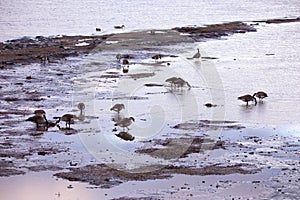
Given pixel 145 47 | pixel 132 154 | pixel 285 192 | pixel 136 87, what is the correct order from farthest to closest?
pixel 145 47 → pixel 136 87 → pixel 132 154 → pixel 285 192

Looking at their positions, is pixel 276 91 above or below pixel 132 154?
above

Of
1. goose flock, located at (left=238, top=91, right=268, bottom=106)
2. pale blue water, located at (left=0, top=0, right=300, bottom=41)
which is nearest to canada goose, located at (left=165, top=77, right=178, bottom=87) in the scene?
goose flock, located at (left=238, top=91, right=268, bottom=106)

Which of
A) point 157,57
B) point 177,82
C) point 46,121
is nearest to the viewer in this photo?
point 46,121

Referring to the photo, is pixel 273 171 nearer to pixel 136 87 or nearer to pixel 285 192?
pixel 285 192

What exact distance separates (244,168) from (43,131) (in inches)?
351

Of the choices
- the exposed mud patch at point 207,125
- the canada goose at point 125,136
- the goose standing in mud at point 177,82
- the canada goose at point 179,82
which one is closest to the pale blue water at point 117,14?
the goose standing in mud at point 177,82

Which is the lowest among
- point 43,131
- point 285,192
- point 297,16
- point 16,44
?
point 285,192

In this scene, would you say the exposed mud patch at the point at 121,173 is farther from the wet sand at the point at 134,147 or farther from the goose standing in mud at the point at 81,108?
the goose standing in mud at the point at 81,108

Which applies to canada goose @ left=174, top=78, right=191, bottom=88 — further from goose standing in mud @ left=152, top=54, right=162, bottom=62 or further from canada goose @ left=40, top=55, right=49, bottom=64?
canada goose @ left=40, top=55, right=49, bottom=64

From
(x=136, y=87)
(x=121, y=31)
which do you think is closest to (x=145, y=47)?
(x=121, y=31)

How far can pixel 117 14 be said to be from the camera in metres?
100

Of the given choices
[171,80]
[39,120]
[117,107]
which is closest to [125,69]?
[171,80]

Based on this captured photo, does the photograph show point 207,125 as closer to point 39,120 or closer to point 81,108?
point 81,108

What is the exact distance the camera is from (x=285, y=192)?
20172 millimetres
